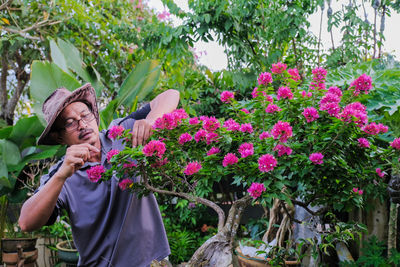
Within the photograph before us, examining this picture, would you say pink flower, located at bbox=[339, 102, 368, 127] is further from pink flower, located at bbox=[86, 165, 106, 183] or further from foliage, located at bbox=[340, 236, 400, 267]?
foliage, located at bbox=[340, 236, 400, 267]

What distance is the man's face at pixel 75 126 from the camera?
1258 mm

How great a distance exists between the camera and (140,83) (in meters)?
3.08

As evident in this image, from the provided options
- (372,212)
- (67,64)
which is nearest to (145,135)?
(372,212)

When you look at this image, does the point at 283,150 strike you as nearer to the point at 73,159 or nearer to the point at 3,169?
the point at 73,159

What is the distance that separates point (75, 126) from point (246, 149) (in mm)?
676

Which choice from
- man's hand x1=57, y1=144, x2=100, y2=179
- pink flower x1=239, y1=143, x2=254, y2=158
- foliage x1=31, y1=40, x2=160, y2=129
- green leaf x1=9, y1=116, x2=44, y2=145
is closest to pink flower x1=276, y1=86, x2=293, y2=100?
pink flower x1=239, y1=143, x2=254, y2=158

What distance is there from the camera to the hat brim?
1.19 metres

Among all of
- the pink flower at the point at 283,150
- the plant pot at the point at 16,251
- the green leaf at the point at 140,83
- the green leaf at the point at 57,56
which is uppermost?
the green leaf at the point at 57,56

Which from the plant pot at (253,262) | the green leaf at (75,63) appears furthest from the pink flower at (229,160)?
the green leaf at (75,63)

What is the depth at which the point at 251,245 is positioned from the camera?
272 cm

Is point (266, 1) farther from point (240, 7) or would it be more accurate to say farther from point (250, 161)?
point (250, 161)

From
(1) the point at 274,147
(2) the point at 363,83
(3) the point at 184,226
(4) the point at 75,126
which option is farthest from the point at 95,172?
(3) the point at 184,226

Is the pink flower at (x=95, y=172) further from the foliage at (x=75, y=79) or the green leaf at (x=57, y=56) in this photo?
the green leaf at (x=57, y=56)

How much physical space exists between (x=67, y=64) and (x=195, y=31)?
59.6 inches
